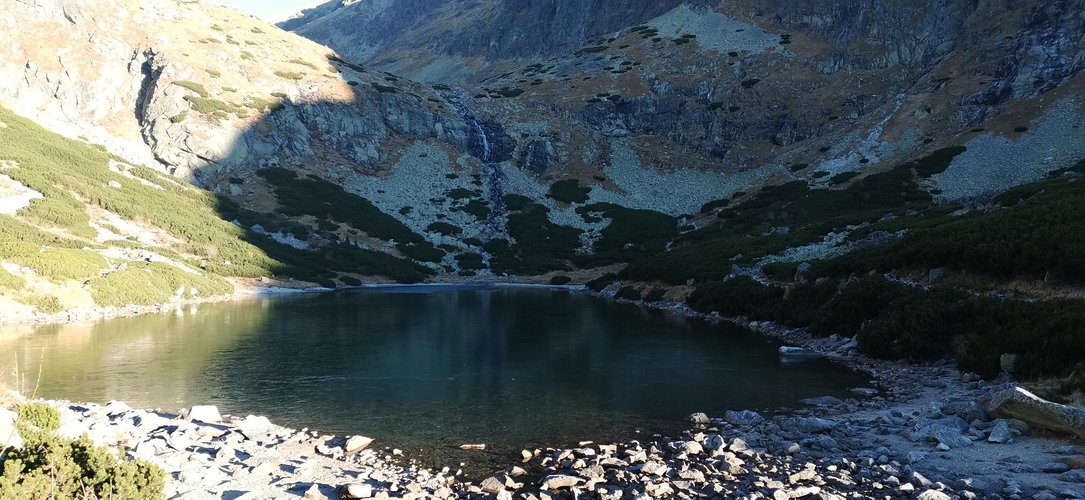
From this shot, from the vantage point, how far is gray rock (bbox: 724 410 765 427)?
50.8 ft

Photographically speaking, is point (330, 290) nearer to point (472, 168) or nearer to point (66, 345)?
point (66, 345)

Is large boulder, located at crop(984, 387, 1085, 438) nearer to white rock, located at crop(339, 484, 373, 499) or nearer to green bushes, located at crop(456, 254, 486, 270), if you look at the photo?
white rock, located at crop(339, 484, 373, 499)

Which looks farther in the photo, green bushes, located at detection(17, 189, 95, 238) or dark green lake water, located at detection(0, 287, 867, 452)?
green bushes, located at detection(17, 189, 95, 238)

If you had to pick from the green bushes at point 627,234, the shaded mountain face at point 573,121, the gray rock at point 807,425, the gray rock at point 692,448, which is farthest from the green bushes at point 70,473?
the green bushes at point 627,234

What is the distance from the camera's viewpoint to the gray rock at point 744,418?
15469mm

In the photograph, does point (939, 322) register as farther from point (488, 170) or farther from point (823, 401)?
point (488, 170)

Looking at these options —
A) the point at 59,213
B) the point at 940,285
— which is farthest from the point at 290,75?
the point at 940,285

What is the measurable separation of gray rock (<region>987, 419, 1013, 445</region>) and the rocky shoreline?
0.03 m

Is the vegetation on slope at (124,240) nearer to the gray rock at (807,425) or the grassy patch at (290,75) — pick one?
the grassy patch at (290,75)

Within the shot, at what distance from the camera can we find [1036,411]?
41.8 ft

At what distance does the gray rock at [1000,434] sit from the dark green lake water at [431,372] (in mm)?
5233

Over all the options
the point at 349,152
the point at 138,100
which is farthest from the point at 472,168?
the point at 138,100

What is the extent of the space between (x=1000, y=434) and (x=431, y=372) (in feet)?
57.8

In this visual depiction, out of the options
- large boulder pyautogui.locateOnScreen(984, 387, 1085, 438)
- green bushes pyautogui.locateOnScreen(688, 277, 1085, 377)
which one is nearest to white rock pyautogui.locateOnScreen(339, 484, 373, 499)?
large boulder pyautogui.locateOnScreen(984, 387, 1085, 438)
